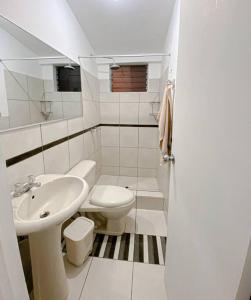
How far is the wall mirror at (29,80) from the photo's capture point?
100 cm

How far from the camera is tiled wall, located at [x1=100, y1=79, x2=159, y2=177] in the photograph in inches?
109

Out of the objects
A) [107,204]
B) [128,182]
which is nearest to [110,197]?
[107,204]

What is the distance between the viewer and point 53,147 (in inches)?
56.8

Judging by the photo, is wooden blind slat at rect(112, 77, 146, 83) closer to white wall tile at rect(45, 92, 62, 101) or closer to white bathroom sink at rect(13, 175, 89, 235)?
white wall tile at rect(45, 92, 62, 101)

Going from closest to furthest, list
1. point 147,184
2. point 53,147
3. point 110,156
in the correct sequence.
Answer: point 53,147
point 147,184
point 110,156

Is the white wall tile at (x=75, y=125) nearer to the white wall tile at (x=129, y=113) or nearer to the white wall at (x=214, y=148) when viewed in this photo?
the white wall tile at (x=129, y=113)

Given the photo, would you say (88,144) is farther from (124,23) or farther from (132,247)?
(124,23)

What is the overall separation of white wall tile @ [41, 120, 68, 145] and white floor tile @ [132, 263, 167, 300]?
4.26 ft

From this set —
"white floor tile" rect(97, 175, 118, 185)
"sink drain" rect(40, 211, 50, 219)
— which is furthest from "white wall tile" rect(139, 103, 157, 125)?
"sink drain" rect(40, 211, 50, 219)

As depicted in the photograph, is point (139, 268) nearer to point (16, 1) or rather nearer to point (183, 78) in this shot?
point (183, 78)

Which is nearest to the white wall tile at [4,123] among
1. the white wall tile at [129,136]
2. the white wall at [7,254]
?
the white wall at [7,254]

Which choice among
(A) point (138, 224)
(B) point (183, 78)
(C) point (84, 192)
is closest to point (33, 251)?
(C) point (84, 192)

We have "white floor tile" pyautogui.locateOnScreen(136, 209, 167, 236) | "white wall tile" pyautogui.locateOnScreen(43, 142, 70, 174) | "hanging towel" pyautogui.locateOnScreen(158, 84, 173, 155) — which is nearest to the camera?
"white wall tile" pyautogui.locateOnScreen(43, 142, 70, 174)

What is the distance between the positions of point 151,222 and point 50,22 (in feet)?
7.09
